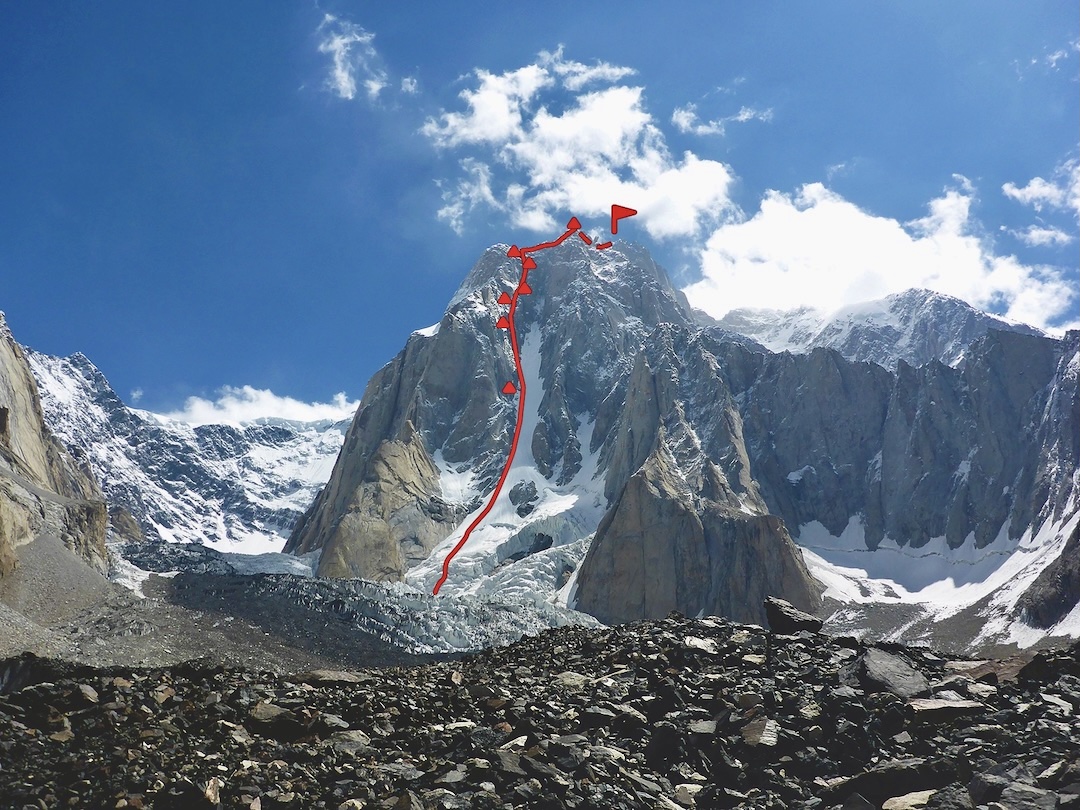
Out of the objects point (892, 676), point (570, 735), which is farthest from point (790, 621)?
point (570, 735)

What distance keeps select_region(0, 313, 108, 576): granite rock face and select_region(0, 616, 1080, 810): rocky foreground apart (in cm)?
8497

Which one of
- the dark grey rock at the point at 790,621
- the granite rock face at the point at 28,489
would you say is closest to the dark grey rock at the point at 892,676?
the dark grey rock at the point at 790,621

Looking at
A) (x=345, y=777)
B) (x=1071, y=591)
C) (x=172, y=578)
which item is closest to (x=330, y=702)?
(x=345, y=777)

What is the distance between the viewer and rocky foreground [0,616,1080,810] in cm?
1667

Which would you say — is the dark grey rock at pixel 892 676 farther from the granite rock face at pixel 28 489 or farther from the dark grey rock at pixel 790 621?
the granite rock face at pixel 28 489

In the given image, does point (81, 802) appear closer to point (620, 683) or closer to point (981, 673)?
point (620, 683)

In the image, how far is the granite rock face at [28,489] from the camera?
341ft

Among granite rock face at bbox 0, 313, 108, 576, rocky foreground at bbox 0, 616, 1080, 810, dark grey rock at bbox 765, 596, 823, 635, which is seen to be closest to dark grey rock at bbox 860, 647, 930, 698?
rocky foreground at bbox 0, 616, 1080, 810

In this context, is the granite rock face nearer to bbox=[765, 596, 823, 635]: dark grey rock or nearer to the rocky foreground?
the rocky foreground

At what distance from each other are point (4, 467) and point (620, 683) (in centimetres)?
12071

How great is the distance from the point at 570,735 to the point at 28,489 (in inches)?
4715

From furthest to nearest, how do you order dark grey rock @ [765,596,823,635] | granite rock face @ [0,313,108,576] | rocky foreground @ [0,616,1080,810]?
granite rock face @ [0,313,108,576] → dark grey rock @ [765,596,823,635] → rocky foreground @ [0,616,1080,810]

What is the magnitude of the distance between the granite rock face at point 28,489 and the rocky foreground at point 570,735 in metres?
85.0

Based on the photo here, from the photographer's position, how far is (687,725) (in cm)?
2152
